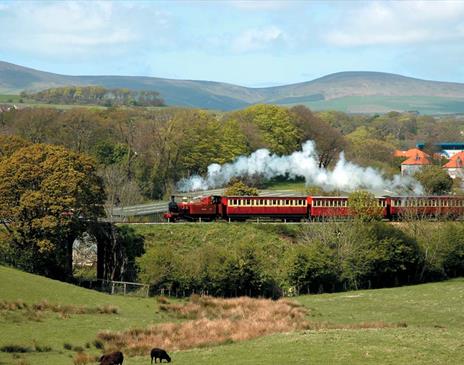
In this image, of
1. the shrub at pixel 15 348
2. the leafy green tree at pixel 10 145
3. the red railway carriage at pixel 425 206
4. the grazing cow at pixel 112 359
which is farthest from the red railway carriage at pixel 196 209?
the grazing cow at pixel 112 359

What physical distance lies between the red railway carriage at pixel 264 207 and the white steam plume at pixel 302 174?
1729 centimetres

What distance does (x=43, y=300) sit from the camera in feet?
142

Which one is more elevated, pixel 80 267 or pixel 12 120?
pixel 12 120

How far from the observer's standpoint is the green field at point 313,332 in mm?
29156

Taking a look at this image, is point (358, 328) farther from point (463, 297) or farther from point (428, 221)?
point (428, 221)

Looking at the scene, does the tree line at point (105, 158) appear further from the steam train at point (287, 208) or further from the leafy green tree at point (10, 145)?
the steam train at point (287, 208)

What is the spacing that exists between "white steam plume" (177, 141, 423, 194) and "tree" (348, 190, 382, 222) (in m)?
16.5

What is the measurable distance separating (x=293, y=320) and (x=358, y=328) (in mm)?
4454

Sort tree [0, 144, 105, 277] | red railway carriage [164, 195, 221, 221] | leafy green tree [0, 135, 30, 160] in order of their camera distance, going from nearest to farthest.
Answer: tree [0, 144, 105, 277] < leafy green tree [0, 135, 30, 160] < red railway carriage [164, 195, 221, 221]

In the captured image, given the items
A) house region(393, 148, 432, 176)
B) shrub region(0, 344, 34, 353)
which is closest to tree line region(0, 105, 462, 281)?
house region(393, 148, 432, 176)

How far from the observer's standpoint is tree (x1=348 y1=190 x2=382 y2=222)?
72000 mm

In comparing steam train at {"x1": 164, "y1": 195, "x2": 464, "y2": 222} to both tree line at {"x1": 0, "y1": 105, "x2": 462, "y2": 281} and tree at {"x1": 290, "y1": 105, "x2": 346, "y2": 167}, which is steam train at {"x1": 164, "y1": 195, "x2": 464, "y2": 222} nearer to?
tree line at {"x1": 0, "y1": 105, "x2": 462, "y2": 281}

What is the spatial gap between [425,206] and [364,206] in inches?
256

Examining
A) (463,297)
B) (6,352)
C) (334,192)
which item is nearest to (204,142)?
(334,192)
